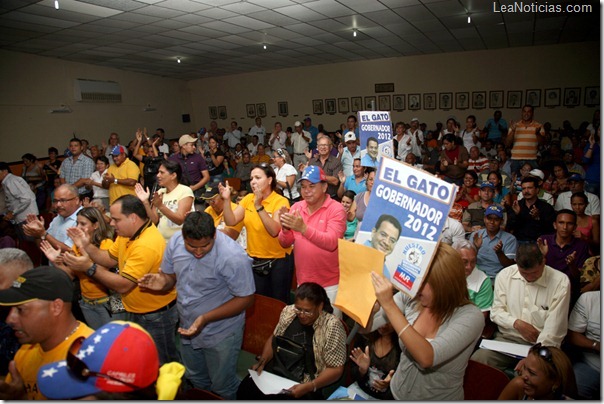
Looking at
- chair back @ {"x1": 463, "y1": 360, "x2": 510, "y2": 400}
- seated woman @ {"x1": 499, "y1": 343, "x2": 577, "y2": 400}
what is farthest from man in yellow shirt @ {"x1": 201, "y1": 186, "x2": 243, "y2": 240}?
seated woman @ {"x1": 499, "y1": 343, "x2": 577, "y2": 400}

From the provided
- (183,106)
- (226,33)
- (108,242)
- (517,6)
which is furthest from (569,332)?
(183,106)

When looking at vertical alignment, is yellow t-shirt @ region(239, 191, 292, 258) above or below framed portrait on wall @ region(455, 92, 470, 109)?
below

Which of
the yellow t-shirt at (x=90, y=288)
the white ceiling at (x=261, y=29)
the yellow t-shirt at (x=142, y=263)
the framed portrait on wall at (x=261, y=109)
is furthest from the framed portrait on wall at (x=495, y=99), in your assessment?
the yellow t-shirt at (x=90, y=288)

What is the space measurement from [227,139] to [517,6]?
9.83 metres

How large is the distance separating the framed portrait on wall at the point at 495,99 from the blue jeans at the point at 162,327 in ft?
42.1

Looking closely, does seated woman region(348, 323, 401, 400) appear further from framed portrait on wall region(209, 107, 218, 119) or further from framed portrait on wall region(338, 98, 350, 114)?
framed portrait on wall region(209, 107, 218, 119)

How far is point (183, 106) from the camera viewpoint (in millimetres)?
17047

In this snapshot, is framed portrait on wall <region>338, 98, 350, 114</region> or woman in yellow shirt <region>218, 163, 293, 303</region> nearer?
woman in yellow shirt <region>218, 163, 293, 303</region>

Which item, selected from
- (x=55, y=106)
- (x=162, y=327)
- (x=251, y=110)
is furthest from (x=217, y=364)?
(x=251, y=110)

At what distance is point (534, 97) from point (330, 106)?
697cm

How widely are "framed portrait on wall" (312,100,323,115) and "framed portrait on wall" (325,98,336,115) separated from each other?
22 cm

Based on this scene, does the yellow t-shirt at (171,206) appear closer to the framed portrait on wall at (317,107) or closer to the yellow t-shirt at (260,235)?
the yellow t-shirt at (260,235)

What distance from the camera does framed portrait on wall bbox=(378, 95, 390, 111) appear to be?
14.2 meters

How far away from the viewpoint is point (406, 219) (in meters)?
1.77
